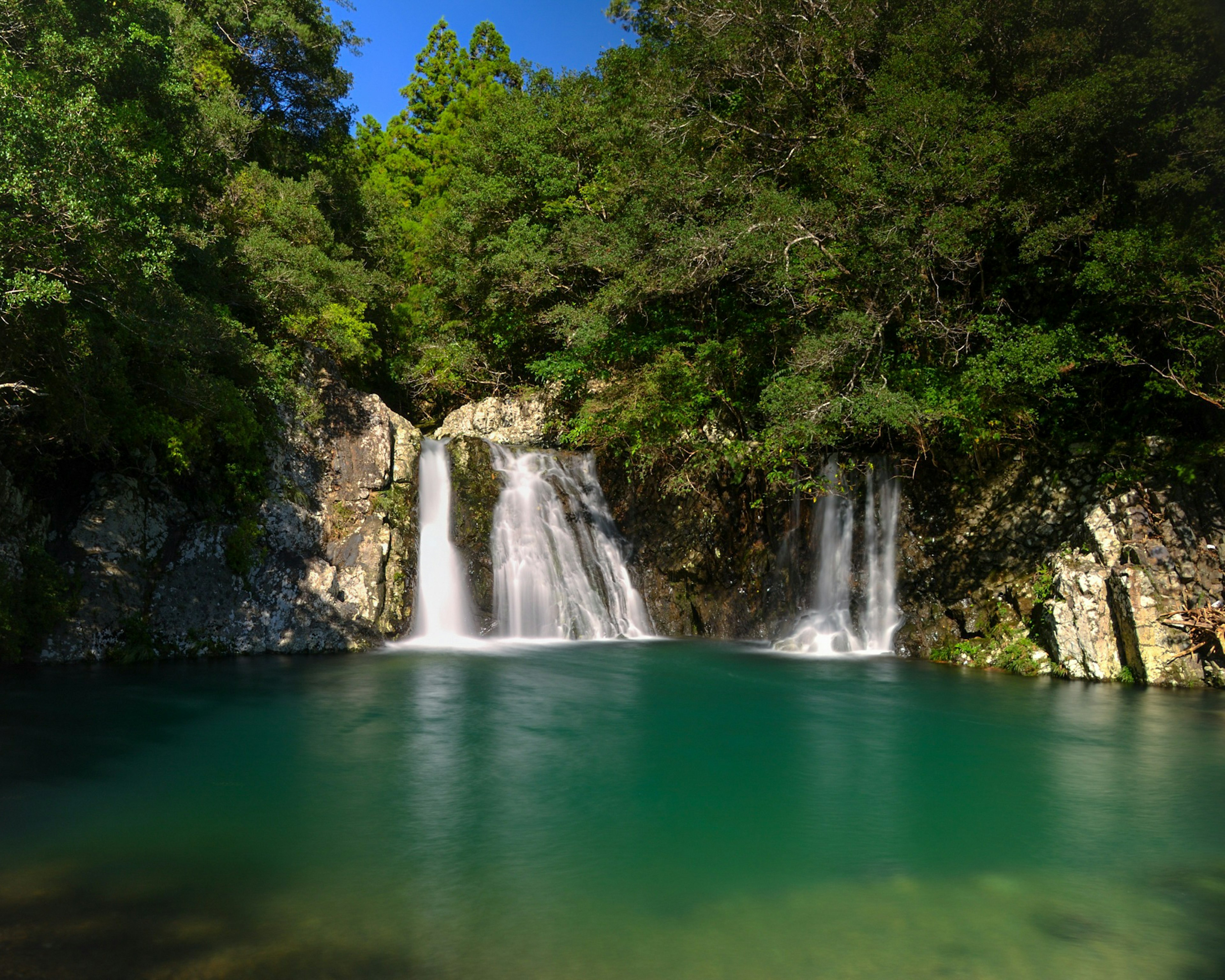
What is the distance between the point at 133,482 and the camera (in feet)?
41.4

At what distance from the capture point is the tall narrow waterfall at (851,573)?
48.6 ft

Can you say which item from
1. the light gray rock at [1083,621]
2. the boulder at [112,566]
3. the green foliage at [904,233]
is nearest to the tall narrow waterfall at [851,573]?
the green foliage at [904,233]

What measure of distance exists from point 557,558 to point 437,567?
225 centimetres

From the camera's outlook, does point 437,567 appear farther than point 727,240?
Yes

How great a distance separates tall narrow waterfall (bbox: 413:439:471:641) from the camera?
1512 centimetres

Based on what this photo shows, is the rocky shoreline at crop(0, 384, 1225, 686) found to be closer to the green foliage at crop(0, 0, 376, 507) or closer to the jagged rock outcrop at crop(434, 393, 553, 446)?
the green foliage at crop(0, 0, 376, 507)

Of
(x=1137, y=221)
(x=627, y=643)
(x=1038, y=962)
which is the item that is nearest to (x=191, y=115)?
Result: (x=627, y=643)

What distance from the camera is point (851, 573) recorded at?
15.3m

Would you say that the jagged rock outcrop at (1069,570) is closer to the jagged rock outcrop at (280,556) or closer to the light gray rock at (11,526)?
the jagged rock outcrop at (280,556)

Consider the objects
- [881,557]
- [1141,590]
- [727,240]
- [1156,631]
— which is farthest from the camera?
[881,557]

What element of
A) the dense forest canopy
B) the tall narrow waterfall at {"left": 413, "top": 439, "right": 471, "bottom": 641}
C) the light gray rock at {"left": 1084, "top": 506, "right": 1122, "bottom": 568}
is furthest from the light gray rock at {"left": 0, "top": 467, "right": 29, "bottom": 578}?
the light gray rock at {"left": 1084, "top": 506, "right": 1122, "bottom": 568}

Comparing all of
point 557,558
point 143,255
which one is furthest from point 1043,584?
point 143,255

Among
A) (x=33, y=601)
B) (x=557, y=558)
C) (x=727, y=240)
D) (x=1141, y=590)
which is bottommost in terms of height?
(x=33, y=601)

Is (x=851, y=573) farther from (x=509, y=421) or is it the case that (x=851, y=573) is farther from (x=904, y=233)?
(x=509, y=421)
